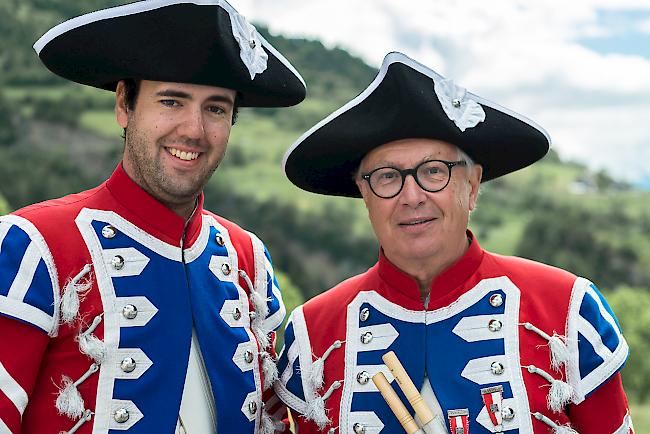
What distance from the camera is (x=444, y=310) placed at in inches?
145

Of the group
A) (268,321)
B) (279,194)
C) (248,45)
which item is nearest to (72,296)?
(268,321)

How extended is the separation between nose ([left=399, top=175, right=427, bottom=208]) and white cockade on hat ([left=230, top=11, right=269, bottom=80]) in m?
0.74

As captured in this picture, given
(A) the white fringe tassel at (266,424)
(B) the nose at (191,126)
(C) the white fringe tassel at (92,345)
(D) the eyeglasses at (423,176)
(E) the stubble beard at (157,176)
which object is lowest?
(A) the white fringe tassel at (266,424)

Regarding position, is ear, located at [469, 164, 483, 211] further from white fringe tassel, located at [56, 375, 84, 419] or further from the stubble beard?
white fringe tassel, located at [56, 375, 84, 419]

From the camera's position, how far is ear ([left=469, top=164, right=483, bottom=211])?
3811 mm

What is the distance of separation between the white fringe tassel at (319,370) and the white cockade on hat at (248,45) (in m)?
1.15

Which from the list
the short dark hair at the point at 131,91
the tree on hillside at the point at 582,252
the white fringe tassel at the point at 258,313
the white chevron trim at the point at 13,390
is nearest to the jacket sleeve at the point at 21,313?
the white chevron trim at the point at 13,390

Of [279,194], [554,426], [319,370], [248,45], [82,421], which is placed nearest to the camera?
[82,421]

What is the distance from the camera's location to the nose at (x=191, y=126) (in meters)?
3.47

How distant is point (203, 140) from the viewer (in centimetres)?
353

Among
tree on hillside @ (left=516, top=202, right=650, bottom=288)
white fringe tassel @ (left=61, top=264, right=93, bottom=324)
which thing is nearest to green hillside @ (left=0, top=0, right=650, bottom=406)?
tree on hillside @ (left=516, top=202, right=650, bottom=288)

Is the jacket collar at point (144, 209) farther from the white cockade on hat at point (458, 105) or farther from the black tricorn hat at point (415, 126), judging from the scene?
the white cockade on hat at point (458, 105)

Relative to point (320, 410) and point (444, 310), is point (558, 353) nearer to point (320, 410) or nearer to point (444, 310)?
point (444, 310)

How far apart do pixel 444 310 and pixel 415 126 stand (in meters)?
0.75
